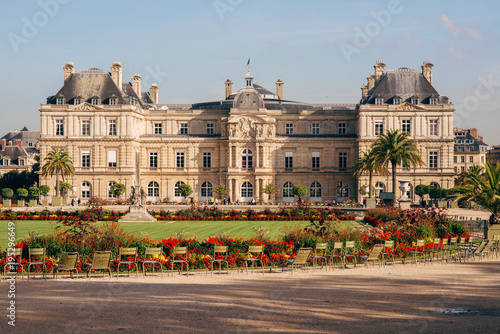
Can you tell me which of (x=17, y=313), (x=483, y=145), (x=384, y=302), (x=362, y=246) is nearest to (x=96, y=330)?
(x=17, y=313)

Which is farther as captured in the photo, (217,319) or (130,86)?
(130,86)

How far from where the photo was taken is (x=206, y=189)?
249 ft

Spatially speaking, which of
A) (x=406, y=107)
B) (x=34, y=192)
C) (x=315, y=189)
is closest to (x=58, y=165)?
(x=34, y=192)

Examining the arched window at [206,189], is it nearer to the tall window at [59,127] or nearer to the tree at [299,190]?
the tree at [299,190]

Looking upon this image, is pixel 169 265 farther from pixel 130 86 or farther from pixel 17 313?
pixel 130 86

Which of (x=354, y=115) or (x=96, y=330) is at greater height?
(x=354, y=115)

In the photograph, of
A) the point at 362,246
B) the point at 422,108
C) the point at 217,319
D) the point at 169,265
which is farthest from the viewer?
the point at 422,108

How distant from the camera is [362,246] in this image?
83.2 feet

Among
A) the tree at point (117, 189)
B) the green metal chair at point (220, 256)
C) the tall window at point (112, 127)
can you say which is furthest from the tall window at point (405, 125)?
the green metal chair at point (220, 256)

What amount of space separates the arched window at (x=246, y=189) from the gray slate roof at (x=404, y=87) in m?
19.1

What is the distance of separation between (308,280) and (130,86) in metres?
64.6

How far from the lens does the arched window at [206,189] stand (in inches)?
2980

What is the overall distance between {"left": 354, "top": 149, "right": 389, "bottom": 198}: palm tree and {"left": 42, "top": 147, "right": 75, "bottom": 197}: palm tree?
35336 mm

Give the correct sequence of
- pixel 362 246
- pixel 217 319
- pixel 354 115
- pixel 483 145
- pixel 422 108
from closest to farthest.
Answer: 1. pixel 217 319
2. pixel 362 246
3. pixel 422 108
4. pixel 354 115
5. pixel 483 145
